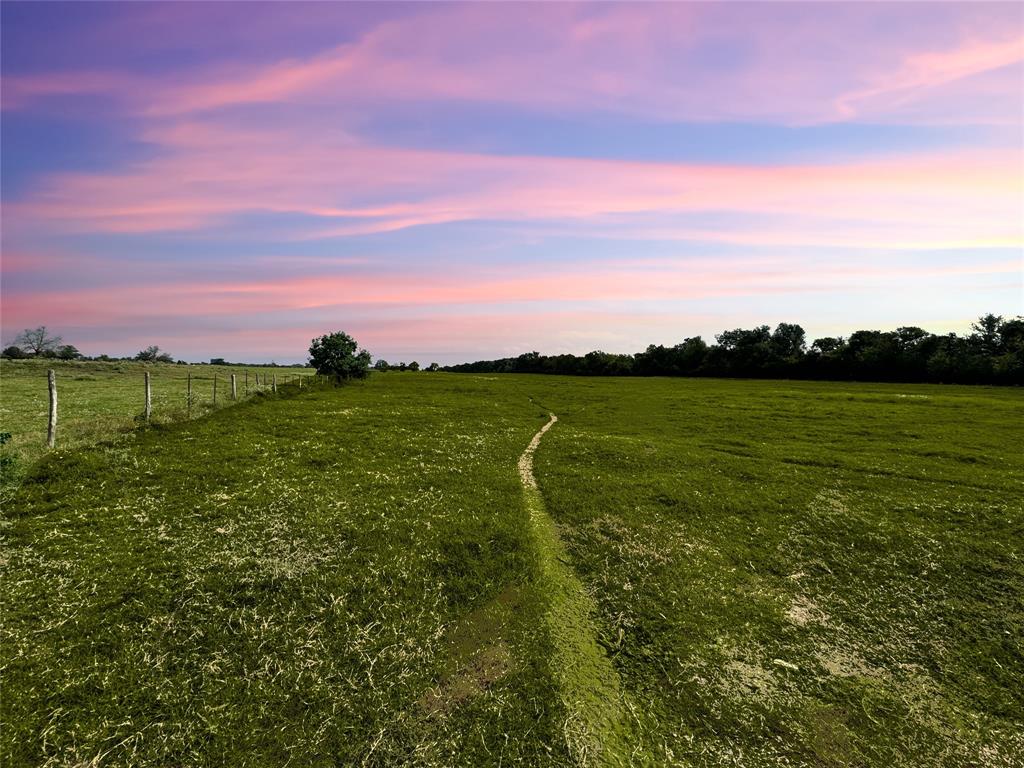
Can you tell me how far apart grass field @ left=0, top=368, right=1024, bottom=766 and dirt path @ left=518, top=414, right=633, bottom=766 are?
0.07 m

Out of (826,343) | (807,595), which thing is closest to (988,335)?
(826,343)

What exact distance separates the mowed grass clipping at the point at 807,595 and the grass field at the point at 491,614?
9 centimetres

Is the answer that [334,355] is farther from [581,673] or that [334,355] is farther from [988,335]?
[988,335]

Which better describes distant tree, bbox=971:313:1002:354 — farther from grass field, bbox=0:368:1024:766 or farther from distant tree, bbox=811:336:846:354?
grass field, bbox=0:368:1024:766

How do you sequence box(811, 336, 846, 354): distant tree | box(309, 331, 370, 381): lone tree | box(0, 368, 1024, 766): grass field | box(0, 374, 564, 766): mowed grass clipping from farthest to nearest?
box(811, 336, 846, 354): distant tree
box(309, 331, 370, 381): lone tree
box(0, 368, 1024, 766): grass field
box(0, 374, 564, 766): mowed grass clipping

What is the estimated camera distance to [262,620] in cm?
1309

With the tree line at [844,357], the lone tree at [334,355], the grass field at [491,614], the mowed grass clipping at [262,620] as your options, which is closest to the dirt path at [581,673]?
the grass field at [491,614]

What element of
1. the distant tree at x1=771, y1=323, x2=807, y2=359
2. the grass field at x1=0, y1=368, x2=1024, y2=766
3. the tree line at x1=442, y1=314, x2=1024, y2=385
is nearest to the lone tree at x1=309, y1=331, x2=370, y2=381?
the grass field at x1=0, y1=368, x2=1024, y2=766

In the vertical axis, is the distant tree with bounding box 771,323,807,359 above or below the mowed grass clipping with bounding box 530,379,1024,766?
above

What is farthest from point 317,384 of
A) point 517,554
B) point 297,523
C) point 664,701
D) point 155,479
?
point 664,701

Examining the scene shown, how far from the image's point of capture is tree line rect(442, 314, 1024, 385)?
102 m

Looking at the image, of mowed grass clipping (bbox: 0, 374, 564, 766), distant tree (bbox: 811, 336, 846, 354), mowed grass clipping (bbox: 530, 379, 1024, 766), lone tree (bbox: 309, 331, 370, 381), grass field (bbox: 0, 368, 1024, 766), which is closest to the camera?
mowed grass clipping (bbox: 0, 374, 564, 766)

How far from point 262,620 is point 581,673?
9197 millimetres

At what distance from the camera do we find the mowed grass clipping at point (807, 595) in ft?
36.5
